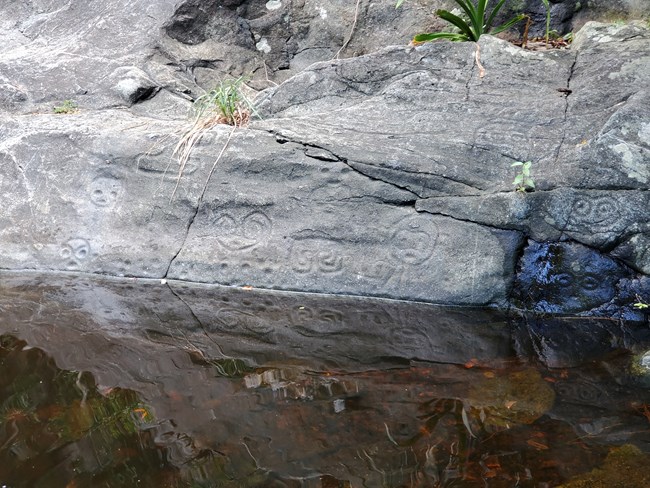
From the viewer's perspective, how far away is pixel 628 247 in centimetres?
352

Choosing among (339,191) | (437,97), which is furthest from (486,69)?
(339,191)

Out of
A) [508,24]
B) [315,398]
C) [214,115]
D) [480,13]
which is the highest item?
[480,13]

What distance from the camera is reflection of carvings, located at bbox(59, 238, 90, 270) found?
4.32 meters

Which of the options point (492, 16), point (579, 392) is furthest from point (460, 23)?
point (579, 392)

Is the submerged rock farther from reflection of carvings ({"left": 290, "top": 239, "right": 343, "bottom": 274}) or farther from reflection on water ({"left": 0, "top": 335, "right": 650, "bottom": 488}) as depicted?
reflection of carvings ({"left": 290, "top": 239, "right": 343, "bottom": 274})

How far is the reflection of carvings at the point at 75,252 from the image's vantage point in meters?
4.32

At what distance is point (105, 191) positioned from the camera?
440cm

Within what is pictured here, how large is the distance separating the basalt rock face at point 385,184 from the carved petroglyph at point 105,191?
0.04 feet

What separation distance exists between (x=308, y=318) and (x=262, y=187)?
2.98 ft

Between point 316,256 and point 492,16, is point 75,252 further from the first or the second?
point 492,16

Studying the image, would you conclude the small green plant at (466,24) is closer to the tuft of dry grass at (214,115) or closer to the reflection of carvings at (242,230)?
the tuft of dry grass at (214,115)

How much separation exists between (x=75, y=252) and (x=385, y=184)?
1.92m

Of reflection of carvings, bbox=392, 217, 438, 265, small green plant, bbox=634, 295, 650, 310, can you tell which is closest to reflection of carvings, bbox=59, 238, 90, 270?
reflection of carvings, bbox=392, 217, 438, 265

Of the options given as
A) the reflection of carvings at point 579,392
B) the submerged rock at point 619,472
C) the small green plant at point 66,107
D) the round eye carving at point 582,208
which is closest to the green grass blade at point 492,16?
A: the round eye carving at point 582,208
